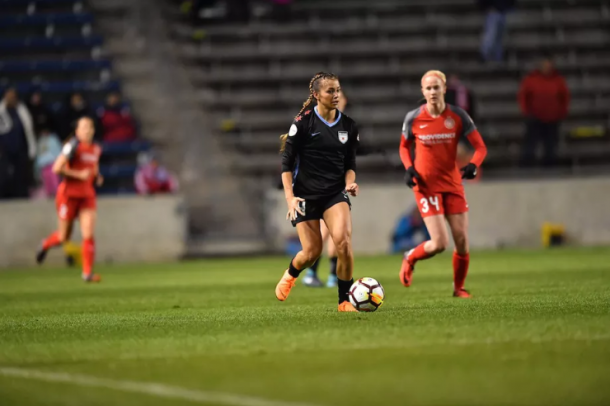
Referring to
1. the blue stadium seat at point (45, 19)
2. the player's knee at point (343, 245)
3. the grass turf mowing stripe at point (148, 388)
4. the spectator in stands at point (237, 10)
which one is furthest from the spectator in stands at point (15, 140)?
the grass turf mowing stripe at point (148, 388)

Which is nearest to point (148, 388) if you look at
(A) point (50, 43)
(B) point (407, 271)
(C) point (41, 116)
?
(B) point (407, 271)

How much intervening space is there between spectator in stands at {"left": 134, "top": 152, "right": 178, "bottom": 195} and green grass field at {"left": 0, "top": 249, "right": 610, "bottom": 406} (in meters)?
8.58

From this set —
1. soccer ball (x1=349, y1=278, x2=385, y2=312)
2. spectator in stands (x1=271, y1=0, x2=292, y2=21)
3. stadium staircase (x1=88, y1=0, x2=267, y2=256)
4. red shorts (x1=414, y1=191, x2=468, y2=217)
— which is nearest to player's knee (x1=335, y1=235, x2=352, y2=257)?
soccer ball (x1=349, y1=278, x2=385, y2=312)

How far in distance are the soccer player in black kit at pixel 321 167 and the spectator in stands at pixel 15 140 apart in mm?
12818

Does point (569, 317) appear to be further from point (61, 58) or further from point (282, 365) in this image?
point (61, 58)

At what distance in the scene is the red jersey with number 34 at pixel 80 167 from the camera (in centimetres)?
1520

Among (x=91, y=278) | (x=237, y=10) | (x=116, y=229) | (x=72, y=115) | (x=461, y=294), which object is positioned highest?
(x=237, y=10)

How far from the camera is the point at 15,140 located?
21141 mm

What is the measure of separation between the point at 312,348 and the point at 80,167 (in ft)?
30.6

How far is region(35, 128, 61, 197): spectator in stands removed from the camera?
21359 millimetres

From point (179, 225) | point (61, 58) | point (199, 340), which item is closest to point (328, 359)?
point (199, 340)

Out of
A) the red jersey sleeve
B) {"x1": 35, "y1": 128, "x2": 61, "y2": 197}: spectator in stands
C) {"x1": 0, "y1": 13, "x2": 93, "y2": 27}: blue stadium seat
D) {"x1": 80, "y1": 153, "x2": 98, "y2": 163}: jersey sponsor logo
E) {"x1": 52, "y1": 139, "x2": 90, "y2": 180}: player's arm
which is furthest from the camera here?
Answer: {"x1": 0, "y1": 13, "x2": 93, "y2": 27}: blue stadium seat

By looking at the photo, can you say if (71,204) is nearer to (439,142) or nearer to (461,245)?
(439,142)

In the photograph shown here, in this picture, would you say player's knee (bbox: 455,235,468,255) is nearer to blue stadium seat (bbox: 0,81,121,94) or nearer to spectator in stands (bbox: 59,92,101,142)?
spectator in stands (bbox: 59,92,101,142)
